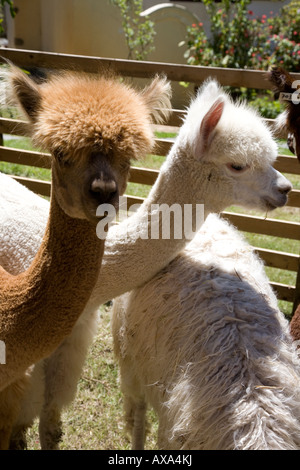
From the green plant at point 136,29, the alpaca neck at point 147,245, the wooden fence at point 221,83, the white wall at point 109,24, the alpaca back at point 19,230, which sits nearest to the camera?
the alpaca neck at point 147,245

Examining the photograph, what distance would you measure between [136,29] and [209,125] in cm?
959

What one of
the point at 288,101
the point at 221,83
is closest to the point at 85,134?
the point at 288,101

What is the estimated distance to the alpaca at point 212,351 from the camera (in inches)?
63.9

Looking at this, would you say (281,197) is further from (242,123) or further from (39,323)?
(39,323)

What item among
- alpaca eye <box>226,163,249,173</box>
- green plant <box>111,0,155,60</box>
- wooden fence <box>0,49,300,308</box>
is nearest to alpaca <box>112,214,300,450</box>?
alpaca eye <box>226,163,249,173</box>

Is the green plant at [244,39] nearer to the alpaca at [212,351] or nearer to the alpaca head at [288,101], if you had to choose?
the alpaca head at [288,101]

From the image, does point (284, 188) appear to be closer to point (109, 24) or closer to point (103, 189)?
point (103, 189)

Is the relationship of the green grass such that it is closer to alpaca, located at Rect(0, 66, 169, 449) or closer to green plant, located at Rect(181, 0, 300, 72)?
alpaca, located at Rect(0, 66, 169, 449)

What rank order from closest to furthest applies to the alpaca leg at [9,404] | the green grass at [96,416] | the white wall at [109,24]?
the alpaca leg at [9,404], the green grass at [96,416], the white wall at [109,24]

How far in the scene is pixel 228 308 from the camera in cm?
193

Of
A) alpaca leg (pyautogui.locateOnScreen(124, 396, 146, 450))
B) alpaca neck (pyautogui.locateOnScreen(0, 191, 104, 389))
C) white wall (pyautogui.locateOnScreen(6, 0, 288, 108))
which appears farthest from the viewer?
white wall (pyautogui.locateOnScreen(6, 0, 288, 108))

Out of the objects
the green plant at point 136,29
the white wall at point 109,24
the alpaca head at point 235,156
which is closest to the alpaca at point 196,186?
the alpaca head at point 235,156

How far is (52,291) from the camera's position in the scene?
161 centimetres

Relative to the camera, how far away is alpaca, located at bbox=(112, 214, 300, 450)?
162 cm
